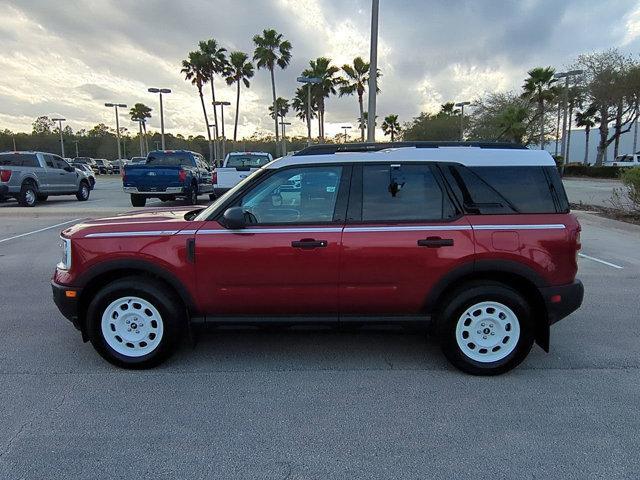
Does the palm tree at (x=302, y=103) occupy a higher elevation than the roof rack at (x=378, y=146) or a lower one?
higher

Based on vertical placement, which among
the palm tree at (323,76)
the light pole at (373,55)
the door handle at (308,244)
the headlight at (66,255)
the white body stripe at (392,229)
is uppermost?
the palm tree at (323,76)

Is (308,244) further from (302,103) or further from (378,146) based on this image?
(302,103)

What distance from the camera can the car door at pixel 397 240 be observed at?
138 inches

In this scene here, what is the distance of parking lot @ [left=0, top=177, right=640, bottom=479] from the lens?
2578mm

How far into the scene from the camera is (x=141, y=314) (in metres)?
3.69

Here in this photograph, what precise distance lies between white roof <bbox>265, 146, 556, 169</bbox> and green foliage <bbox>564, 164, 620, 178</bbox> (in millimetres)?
36442

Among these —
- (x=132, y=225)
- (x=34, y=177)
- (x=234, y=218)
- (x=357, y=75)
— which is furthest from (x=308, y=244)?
(x=357, y=75)

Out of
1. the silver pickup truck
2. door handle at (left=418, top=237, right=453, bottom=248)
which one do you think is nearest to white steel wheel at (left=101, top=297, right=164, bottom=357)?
door handle at (left=418, top=237, right=453, bottom=248)

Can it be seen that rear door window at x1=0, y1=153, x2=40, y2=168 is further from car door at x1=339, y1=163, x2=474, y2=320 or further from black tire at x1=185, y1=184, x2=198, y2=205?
car door at x1=339, y1=163, x2=474, y2=320

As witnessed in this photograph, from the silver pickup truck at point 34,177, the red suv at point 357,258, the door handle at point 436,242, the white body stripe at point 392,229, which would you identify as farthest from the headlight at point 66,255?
the silver pickup truck at point 34,177

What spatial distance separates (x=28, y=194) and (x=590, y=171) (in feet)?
132

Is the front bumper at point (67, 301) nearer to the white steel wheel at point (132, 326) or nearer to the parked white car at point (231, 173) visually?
the white steel wheel at point (132, 326)

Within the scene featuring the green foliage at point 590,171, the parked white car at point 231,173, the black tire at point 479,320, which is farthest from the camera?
the green foliage at point 590,171

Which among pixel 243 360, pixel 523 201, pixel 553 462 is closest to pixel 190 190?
pixel 243 360
